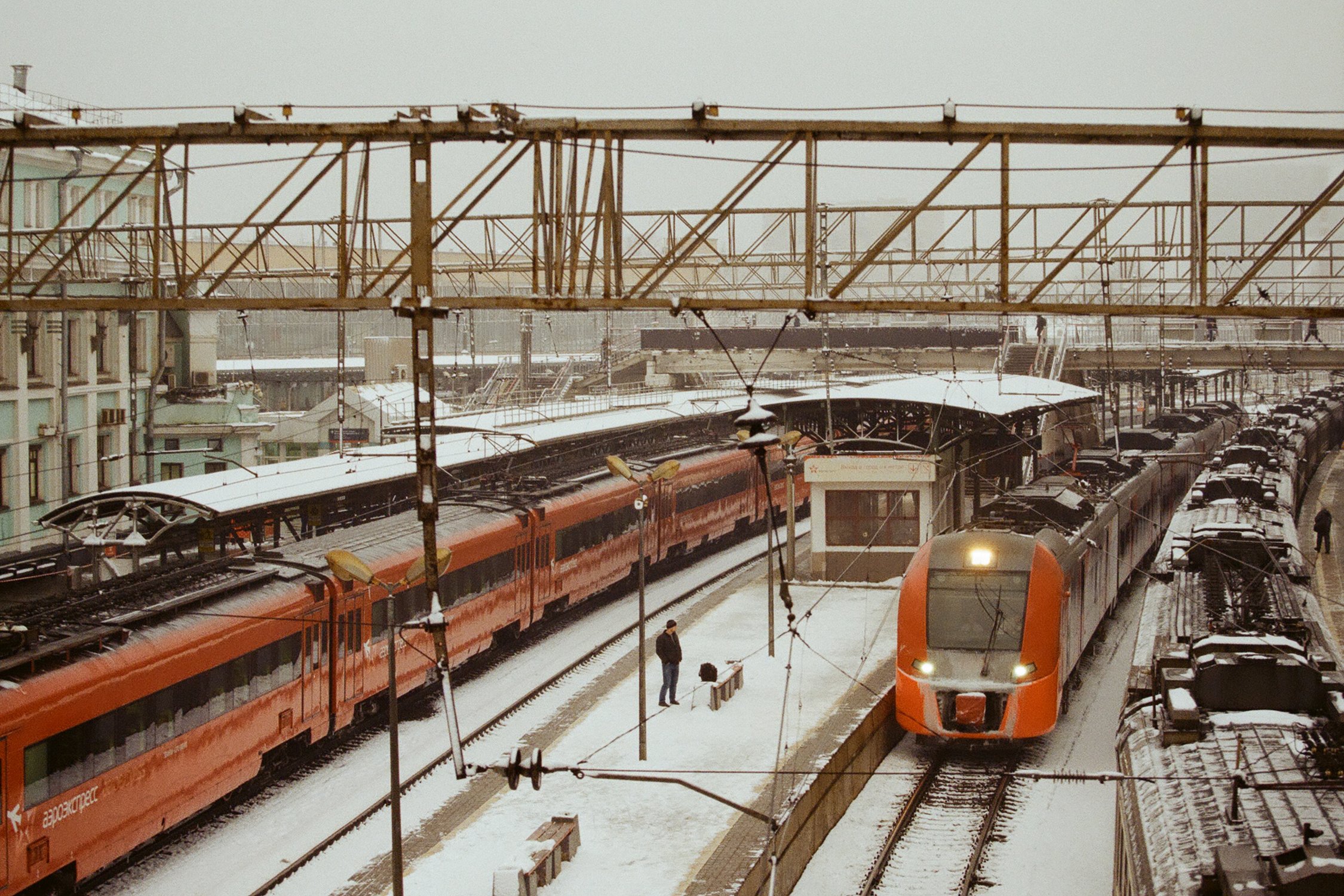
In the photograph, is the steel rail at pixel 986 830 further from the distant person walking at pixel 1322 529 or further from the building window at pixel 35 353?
the building window at pixel 35 353

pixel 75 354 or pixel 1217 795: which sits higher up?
pixel 75 354

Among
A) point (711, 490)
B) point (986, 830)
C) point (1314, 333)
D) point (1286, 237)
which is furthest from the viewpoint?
point (711, 490)

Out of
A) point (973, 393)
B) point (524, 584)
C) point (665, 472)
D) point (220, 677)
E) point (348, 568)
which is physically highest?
point (973, 393)

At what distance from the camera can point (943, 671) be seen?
57.9 feet

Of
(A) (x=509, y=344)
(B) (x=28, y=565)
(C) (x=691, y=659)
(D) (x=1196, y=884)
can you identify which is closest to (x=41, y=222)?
(B) (x=28, y=565)

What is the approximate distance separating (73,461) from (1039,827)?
24987 millimetres

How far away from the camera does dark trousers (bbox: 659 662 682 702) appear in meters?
20.6

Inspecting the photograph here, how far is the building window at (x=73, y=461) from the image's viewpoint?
3178cm

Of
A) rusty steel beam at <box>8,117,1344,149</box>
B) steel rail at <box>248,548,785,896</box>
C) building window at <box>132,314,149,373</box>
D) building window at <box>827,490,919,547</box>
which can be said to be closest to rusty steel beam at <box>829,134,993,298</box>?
rusty steel beam at <box>8,117,1344,149</box>

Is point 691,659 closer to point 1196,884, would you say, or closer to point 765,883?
point 765,883

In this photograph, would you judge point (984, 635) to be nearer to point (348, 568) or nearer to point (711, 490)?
point (348, 568)

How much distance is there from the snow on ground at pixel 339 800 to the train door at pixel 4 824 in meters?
2.44

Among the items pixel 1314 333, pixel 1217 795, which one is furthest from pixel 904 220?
pixel 1314 333

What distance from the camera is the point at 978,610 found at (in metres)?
17.7
